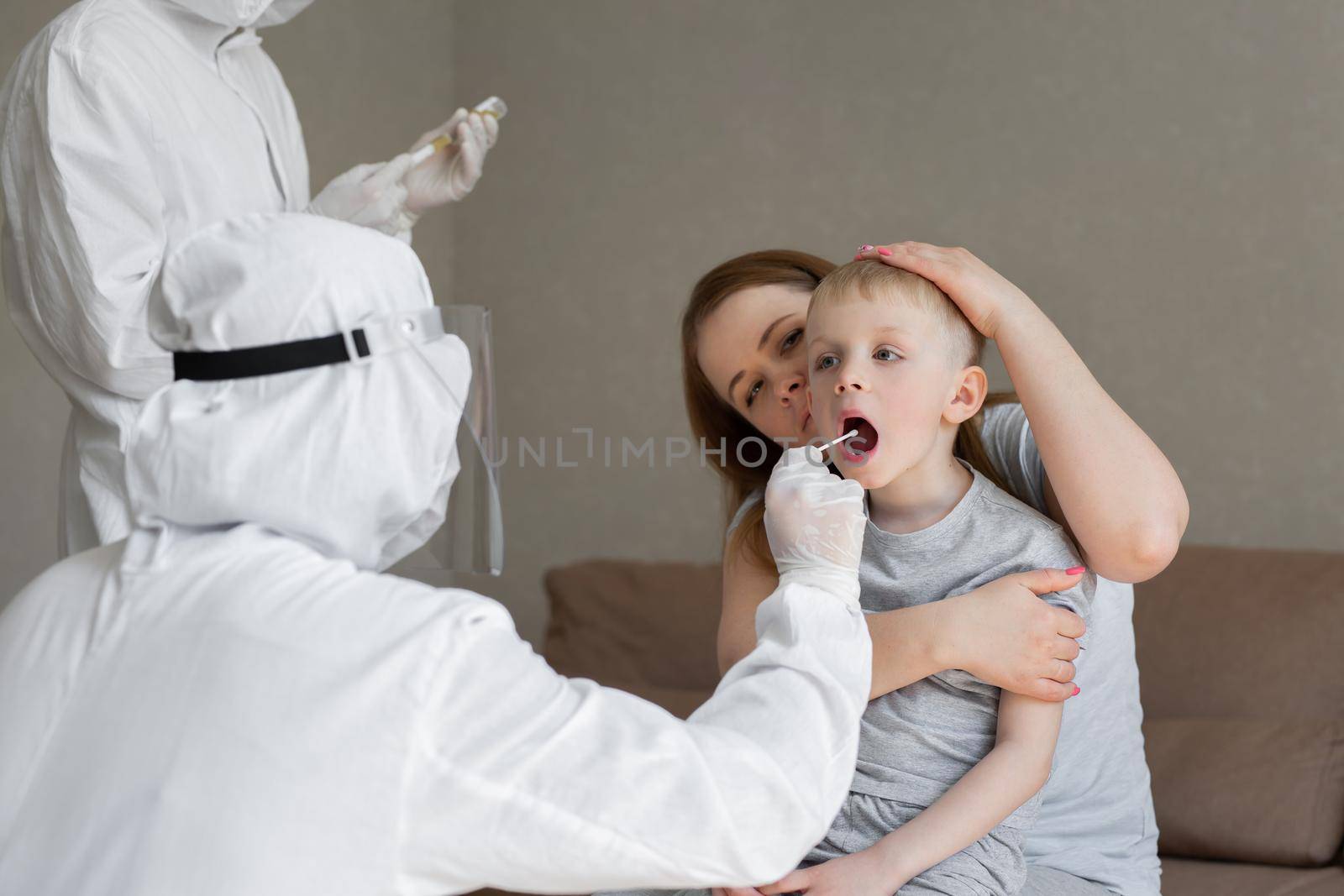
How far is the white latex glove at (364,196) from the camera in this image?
212cm

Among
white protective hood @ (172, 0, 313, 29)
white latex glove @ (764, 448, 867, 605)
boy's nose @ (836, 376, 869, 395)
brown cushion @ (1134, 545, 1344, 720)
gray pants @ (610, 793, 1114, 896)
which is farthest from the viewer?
brown cushion @ (1134, 545, 1344, 720)

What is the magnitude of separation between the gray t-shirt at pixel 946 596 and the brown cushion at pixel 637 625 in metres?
1.16

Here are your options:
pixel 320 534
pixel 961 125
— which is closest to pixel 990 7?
pixel 961 125

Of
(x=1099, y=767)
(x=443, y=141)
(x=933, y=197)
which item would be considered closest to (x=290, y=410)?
(x=1099, y=767)

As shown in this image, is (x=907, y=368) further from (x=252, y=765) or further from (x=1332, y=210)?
(x=1332, y=210)

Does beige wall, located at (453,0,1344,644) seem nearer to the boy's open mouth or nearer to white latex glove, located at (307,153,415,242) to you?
white latex glove, located at (307,153,415,242)

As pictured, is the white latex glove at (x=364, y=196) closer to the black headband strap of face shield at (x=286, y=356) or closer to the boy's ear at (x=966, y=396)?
the boy's ear at (x=966, y=396)

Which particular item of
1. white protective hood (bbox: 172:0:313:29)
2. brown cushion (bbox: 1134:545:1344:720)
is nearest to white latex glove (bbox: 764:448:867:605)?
white protective hood (bbox: 172:0:313:29)

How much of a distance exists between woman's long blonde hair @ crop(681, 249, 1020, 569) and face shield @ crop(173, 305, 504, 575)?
0.36m

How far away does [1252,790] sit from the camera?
2078mm

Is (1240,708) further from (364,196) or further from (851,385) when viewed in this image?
(364,196)

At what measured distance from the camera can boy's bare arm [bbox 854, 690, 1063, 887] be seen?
1216 mm

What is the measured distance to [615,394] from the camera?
349cm

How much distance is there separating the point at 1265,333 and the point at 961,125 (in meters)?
0.88
